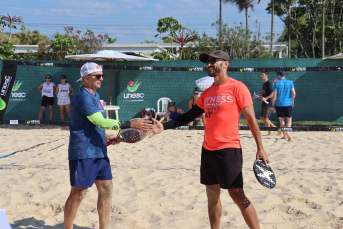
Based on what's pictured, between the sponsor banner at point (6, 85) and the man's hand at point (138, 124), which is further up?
the sponsor banner at point (6, 85)

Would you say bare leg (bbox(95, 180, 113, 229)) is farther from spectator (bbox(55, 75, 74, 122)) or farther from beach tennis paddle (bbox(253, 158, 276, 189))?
spectator (bbox(55, 75, 74, 122))

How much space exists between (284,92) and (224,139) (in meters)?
5.86

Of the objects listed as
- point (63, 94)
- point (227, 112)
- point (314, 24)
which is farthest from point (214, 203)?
point (314, 24)

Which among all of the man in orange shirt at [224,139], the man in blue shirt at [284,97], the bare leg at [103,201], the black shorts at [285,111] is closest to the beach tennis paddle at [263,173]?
the man in orange shirt at [224,139]

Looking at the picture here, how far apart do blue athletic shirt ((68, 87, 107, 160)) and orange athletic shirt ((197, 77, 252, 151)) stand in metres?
1.01

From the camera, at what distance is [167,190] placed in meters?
4.14

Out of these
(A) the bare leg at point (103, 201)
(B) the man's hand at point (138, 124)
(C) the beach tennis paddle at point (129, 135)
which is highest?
(B) the man's hand at point (138, 124)

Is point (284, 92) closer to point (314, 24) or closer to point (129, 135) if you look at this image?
point (129, 135)

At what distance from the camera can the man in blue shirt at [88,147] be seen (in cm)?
268

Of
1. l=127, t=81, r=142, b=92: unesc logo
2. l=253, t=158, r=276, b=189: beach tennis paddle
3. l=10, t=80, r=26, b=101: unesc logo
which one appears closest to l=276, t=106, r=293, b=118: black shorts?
l=127, t=81, r=142, b=92: unesc logo

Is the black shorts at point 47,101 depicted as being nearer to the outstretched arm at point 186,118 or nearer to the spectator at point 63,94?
the spectator at point 63,94

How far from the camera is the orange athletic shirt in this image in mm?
2592

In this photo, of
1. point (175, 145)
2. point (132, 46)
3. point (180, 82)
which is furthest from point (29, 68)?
point (132, 46)

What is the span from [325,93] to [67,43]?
34.2 feet
